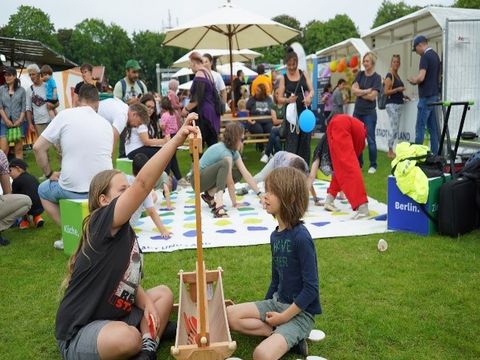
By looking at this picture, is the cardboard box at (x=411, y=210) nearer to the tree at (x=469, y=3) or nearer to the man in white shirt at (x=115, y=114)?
the man in white shirt at (x=115, y=114)

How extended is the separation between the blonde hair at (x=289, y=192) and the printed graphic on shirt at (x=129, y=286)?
76 cm

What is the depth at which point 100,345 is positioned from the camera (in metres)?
2.19

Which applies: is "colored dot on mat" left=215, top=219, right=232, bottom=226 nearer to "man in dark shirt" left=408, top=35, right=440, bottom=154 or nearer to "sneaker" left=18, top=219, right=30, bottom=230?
"sneaker" left=18, top=219, right=30, bottom=230

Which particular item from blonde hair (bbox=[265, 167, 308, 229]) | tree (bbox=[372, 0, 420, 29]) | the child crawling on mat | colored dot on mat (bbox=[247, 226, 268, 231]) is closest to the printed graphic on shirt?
the child crawling on mat

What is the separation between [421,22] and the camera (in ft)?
34.4

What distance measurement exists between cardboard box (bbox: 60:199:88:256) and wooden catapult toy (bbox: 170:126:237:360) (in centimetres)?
151

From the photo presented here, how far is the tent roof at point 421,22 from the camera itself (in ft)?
28.7

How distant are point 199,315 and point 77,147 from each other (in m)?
2.52

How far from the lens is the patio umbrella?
884cm

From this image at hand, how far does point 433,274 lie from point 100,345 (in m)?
2.41

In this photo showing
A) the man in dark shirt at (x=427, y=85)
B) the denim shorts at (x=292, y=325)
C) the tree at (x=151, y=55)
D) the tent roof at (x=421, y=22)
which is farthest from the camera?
the tree at (x=151, y=55)

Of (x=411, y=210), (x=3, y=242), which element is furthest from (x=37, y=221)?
(x=411, y=210)

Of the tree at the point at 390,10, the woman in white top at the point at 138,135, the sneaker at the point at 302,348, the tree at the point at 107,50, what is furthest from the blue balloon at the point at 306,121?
the tree at the point at 390,10

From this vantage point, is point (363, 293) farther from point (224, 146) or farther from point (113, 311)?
point (224, 146)
